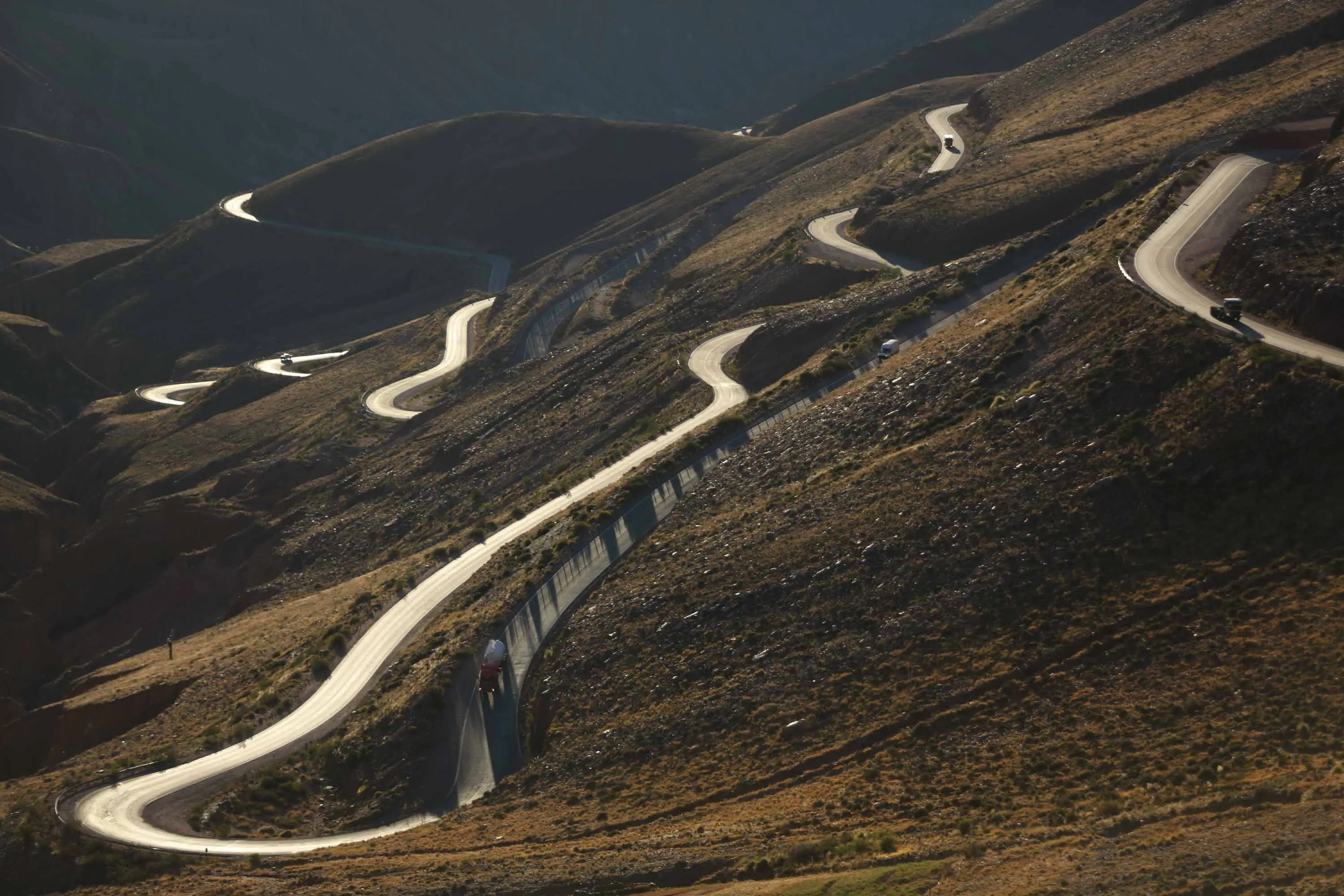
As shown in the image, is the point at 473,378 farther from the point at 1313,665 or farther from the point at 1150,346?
the point at 1313,665

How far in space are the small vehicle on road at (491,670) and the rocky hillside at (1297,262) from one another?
23.8m

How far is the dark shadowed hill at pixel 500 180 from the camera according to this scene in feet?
454

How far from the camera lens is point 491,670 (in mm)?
36656

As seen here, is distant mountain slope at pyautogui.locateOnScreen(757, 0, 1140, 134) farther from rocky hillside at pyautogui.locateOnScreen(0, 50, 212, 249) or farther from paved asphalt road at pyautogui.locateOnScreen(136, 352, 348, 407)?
rocky hillside at pyautogui.locateOnScreen(0, 50, 212, 249)

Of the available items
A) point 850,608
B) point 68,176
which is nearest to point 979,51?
point 68,176

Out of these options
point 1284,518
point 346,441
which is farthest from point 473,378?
point 1284,518

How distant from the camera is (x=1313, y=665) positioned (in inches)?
937

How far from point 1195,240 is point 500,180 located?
111 meters

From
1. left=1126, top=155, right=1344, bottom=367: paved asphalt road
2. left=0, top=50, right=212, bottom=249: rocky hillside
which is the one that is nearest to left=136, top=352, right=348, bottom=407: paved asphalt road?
left=0, top=50, right=212, bottom=249: rocky hillside

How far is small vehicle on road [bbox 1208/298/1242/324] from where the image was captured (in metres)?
34.4

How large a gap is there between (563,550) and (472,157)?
11346cm

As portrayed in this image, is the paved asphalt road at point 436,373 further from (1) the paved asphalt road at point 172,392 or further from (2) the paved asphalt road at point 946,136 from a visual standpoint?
(2) the paved asphalt road at point 946,136

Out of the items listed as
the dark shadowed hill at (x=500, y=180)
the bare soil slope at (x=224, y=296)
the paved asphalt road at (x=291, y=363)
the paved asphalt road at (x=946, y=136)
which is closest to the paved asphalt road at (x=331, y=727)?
the paved asphalt road at (x=946, y=136)

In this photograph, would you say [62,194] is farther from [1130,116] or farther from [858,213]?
[1130,116]
